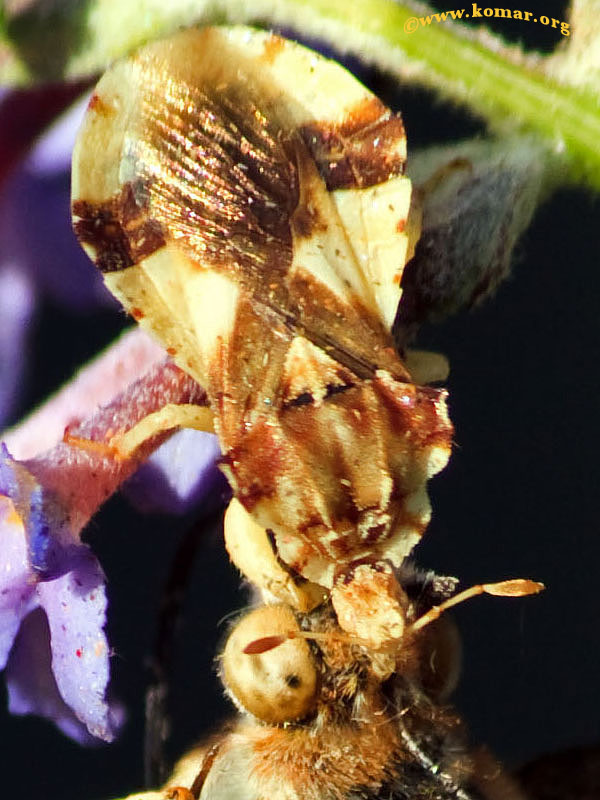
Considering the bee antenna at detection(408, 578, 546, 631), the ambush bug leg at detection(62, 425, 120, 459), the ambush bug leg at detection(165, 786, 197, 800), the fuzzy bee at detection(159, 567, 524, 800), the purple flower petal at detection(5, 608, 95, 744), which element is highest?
the ambush bug leg at detection(62, 425, 120, 459)

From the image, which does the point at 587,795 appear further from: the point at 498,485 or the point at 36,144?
the point at 498,485

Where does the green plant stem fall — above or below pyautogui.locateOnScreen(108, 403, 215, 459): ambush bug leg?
above

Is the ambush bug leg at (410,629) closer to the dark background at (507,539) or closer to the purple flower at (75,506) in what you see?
the purple flower at (75,506)

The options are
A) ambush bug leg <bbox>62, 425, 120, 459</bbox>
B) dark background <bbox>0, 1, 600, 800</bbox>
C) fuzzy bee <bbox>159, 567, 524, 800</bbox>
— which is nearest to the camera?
fuzzy bee <bbox>159, 567, 524, 800</bbox>

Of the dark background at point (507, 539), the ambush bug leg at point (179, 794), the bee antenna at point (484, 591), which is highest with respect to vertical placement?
the bee antenna at point (484, 591)

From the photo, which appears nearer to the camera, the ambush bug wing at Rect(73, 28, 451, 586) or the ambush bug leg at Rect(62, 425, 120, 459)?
the ambush bug wing at Rect(73, 28, 451, 586)

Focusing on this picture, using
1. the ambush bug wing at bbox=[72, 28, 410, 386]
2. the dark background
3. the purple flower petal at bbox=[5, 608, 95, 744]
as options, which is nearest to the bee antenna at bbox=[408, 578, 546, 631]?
the ambush bug wing at bbox=[72, 28, 410, 386]

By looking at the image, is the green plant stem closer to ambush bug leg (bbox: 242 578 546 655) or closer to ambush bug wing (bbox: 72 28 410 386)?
ambush bug wing (bbox: 72 28 410 386)

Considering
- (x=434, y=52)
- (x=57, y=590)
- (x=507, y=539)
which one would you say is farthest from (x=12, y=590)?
(x=507, y=539)

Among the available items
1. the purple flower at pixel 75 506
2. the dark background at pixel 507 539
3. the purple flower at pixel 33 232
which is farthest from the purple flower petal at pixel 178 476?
the dark background at pixel 507 539
